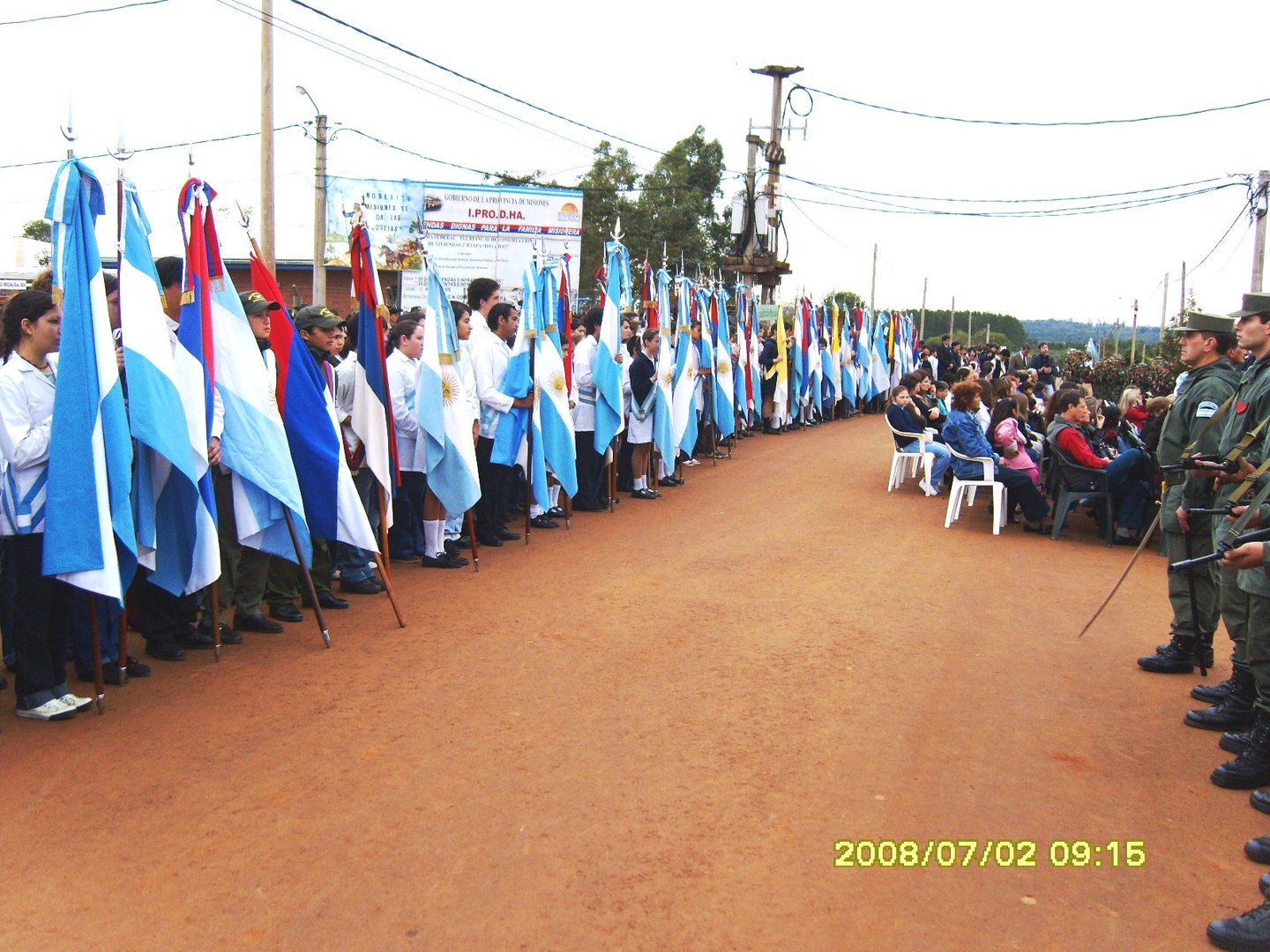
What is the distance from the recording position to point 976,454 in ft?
34.3

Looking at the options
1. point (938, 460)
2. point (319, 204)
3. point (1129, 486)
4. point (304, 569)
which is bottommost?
point (304, 569)

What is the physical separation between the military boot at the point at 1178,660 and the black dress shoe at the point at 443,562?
4.83m

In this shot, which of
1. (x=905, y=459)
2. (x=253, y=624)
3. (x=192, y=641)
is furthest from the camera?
(x=905, y=459)

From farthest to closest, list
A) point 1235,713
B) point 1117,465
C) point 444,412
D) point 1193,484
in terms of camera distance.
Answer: point 1117,465 < point 444,412 < point 1193,484 < point 1235,713

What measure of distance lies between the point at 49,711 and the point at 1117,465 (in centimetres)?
864

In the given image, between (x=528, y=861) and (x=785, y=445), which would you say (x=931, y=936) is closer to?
(x=528, y=861)

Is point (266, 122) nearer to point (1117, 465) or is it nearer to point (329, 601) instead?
point (329, 601)

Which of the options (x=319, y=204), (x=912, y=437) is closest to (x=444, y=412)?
(x=912, y=437)

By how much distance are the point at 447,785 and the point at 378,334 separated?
3.73m

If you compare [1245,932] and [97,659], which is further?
[97,659]

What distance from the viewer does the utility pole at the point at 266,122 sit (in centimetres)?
1391

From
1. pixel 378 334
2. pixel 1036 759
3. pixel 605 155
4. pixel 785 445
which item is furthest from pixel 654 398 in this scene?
pixel 605 155

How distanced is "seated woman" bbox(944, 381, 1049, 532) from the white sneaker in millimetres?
8417

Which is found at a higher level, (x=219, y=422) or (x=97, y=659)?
(x=219, y=422)
